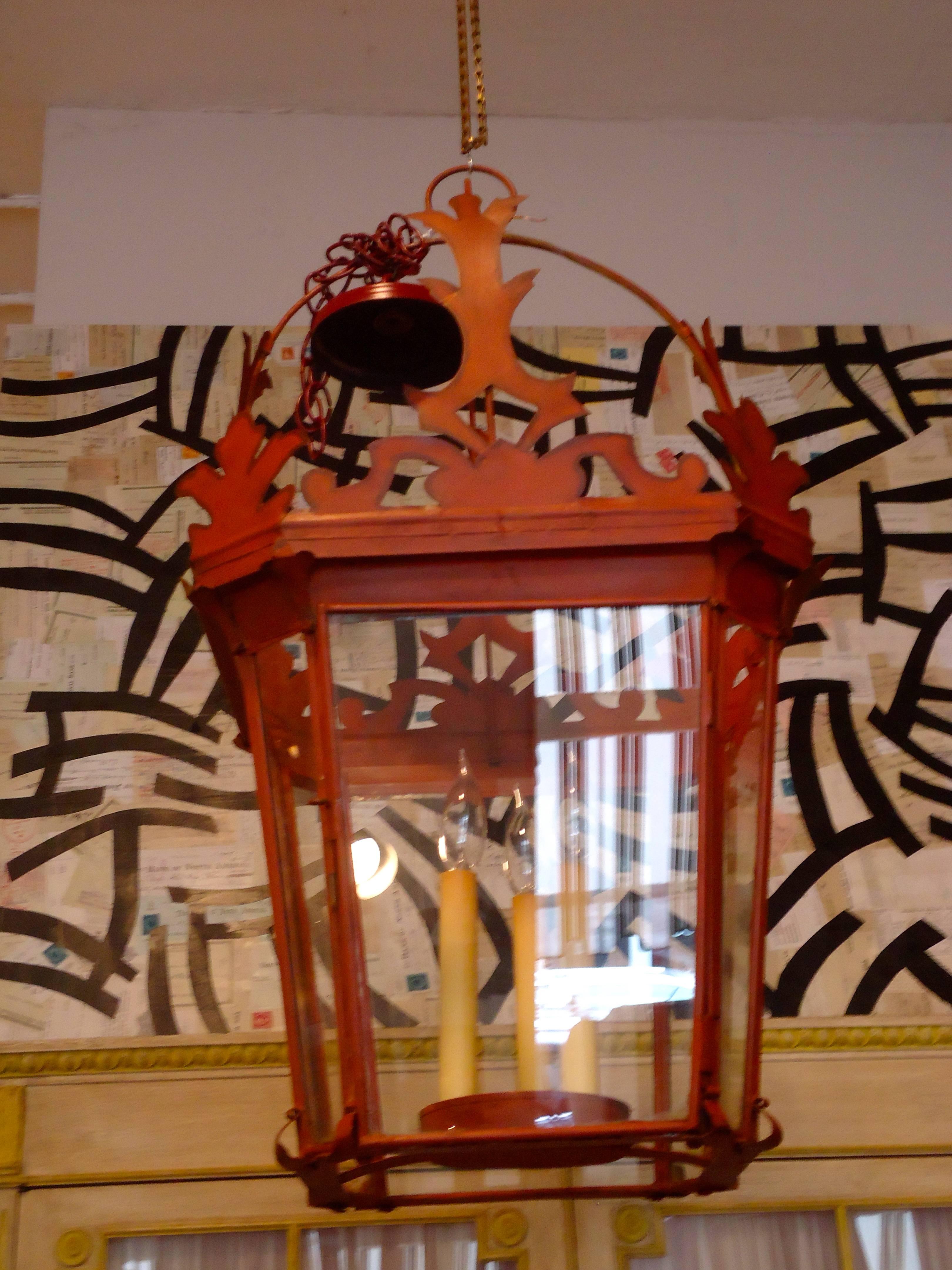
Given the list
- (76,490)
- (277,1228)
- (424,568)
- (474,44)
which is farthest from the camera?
(76,490)

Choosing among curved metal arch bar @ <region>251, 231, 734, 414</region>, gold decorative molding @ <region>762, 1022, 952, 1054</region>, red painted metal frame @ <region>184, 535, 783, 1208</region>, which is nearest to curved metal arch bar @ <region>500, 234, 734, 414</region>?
curved metal arch bar @ <region>251, 231, 734, 414</region>

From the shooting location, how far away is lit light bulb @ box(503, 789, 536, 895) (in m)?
0.99

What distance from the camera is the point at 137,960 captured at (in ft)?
5.41

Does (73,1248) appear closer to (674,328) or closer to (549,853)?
(549,853)

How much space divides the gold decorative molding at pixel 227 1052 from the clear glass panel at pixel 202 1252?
17 centimetres

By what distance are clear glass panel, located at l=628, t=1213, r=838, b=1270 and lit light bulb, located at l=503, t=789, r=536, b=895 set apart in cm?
76

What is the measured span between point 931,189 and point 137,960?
5.80 ft

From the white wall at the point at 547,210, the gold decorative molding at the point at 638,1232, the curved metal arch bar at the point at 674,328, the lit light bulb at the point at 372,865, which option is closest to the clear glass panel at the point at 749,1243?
the gold decorative molding at the point at 638,1232

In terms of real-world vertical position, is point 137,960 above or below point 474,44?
below

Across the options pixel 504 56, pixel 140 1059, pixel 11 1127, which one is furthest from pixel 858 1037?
pixel 504 56

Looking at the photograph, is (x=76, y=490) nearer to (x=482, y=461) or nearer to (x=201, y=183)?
(x=201, y=183)

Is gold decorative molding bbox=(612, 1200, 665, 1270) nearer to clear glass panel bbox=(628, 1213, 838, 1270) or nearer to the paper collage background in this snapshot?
clear glass panel bbox=(628, 1213, 838, 1270)

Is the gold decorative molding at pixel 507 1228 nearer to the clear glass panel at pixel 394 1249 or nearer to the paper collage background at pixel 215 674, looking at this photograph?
the clear glass panel at pixel 394 1249

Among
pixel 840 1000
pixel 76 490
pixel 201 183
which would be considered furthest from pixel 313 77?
pixel 840 1000
